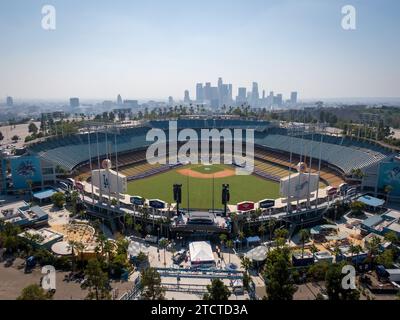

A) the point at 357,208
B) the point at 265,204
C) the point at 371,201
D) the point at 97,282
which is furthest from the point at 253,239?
the point at 371,201

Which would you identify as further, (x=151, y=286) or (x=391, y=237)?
(x=391, y=237)

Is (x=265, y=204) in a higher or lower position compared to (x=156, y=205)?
lower

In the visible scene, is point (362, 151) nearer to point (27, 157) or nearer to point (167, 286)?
point (167, 286)

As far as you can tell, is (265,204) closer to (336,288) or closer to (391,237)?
(391,237)

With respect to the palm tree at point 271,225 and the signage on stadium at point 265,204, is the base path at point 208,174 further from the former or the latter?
the palm tree at point 271,225

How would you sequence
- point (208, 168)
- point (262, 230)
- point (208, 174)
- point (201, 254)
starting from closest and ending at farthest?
point (201, 254) < point (262, 230) < point (208, 174) < point (208, 168)

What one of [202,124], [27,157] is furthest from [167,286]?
[202,124]

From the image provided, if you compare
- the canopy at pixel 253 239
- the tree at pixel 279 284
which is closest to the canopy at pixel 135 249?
the canopy at pixel 253 239
